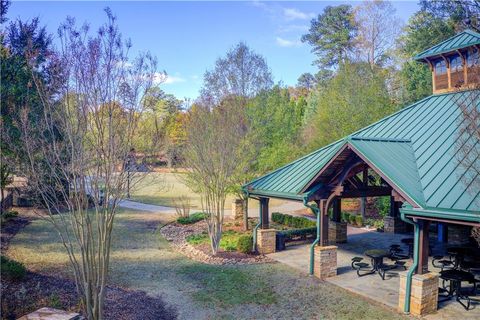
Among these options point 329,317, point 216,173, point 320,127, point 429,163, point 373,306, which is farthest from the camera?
point 320,127

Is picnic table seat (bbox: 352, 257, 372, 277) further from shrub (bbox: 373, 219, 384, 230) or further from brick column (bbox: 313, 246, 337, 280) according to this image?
shrub (bbox: 373, 219, 384, 230)

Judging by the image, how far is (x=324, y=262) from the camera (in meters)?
12.6

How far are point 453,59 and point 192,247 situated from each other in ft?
45.9

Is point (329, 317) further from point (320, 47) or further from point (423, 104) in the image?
point (320, 47)

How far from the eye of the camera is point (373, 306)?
33.7 feet

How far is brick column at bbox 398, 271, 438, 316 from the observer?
9.52 meters

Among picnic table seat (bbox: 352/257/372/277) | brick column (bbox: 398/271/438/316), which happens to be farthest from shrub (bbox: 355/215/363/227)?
brick column (bbox: 398/271/438/316)

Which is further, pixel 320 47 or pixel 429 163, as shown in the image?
pixel 320 47

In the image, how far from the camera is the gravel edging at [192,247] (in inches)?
577

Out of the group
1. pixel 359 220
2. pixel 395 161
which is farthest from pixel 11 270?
pixel 359 220

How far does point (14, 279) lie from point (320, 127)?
19.9 meters

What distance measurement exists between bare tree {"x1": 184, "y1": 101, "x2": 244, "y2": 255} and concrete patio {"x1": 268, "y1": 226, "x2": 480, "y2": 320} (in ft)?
10.5

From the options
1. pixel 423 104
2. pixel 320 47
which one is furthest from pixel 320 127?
pixel 320 47

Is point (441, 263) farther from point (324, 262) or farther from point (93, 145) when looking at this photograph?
point (93, 145)
